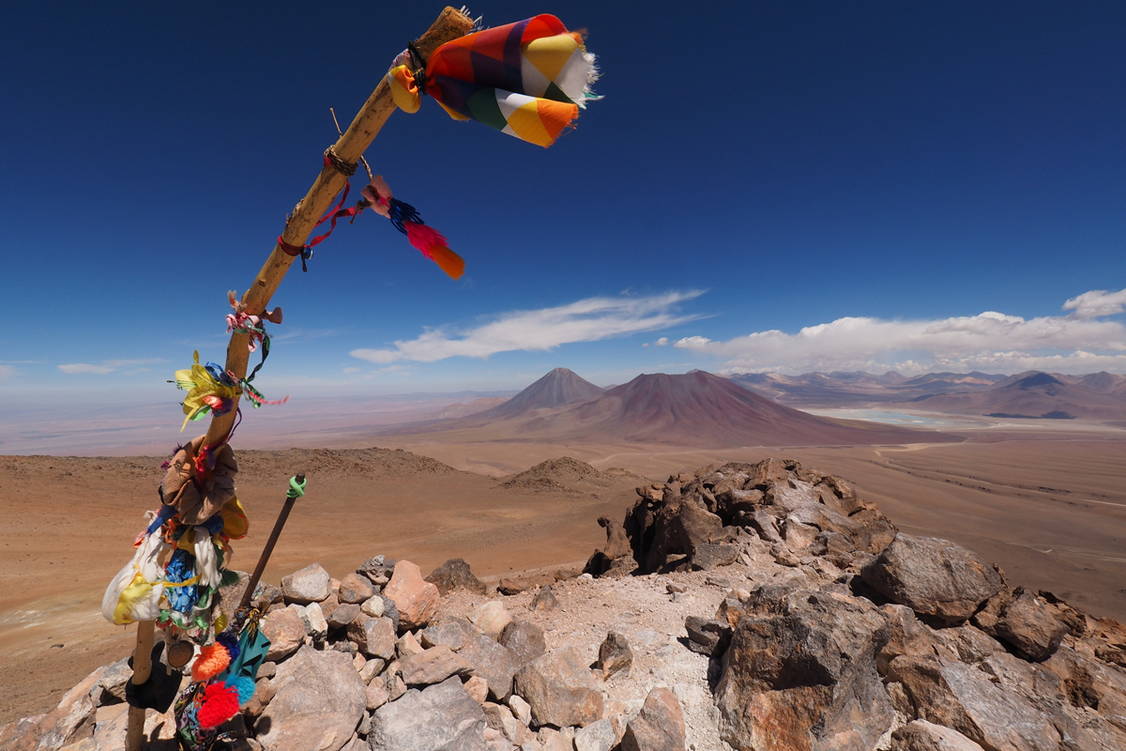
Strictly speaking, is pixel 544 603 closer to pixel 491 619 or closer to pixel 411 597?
pixel 491 619

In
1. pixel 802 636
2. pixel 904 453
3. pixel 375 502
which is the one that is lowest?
pixel 904 453

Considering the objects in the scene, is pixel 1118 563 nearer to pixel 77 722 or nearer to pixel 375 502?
pixel 77 722

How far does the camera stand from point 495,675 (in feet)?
11.7

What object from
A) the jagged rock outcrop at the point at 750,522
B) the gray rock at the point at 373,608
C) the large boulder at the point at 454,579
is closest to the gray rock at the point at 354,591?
the gray rock at the point at 373,608

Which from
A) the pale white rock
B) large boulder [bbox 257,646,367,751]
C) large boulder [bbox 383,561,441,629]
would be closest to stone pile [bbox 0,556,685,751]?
large boulder [bbox 257,646,367,751]

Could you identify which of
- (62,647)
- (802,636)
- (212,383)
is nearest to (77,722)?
(212,383)

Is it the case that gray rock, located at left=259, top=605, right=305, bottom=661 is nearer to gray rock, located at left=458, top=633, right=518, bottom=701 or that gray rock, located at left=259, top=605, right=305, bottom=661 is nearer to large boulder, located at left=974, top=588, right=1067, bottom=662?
gray rock, located at left=458, top=633, right=518, bottom=701

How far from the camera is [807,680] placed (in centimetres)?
316

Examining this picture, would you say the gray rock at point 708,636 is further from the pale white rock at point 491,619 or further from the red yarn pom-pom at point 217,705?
the red yarn pom-pom at point 217,705

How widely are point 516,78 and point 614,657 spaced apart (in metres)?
4.43

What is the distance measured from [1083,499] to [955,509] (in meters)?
13.3

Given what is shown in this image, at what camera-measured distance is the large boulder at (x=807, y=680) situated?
2.96 meters

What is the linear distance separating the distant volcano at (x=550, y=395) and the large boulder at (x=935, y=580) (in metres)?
110

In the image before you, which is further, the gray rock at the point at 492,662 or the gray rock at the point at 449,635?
the gray rock at the point at 449,635
